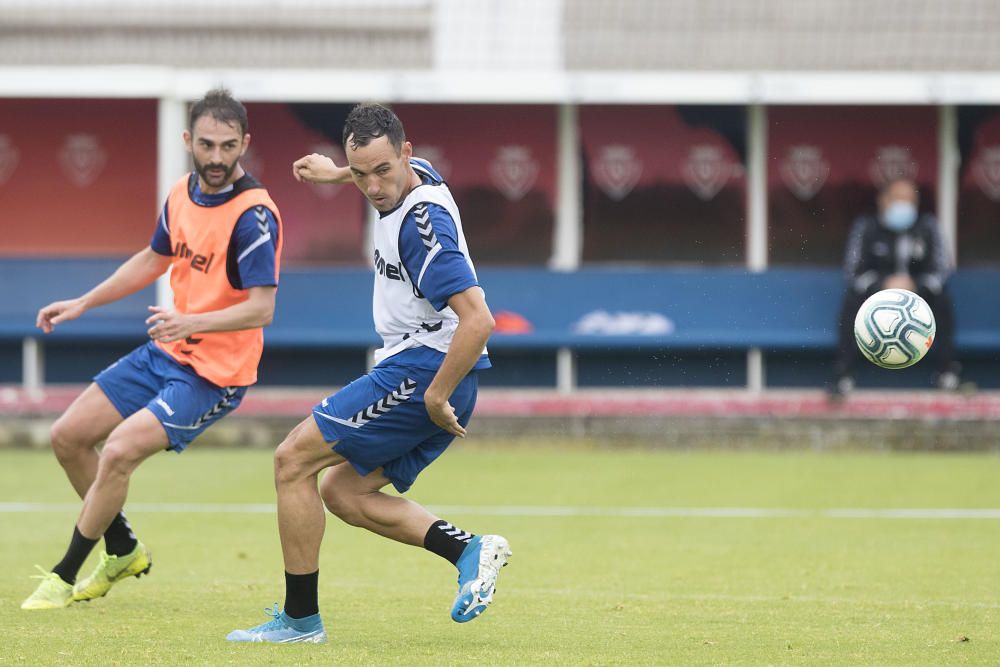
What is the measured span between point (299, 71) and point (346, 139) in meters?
10.7

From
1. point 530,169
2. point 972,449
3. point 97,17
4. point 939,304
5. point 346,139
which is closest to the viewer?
point 346,139

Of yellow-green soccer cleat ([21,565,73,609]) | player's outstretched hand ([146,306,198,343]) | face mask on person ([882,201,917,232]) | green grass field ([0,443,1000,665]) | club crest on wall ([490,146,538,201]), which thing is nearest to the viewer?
green grass field ([0,443,1000,665])

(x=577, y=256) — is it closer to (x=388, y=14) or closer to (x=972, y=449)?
(x=388, y=14)

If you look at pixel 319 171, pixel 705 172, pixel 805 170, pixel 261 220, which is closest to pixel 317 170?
pixel 319 171

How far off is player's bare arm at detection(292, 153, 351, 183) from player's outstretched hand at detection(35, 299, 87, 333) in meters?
1.35

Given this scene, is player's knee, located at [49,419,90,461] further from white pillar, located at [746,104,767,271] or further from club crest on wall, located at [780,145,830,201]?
club crest on wall, located at [780,145,830,201]

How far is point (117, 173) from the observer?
62.8ft

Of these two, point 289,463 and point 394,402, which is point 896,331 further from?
point 289,463

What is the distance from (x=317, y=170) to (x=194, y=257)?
2.76 ft

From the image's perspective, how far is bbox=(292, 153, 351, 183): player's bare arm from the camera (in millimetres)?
7164

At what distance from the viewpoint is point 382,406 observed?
6.56 metres

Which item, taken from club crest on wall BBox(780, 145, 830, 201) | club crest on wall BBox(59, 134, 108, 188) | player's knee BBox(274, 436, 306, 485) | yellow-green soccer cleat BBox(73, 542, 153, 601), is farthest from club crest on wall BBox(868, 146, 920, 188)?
player's knee BBox(274, 436, 306, 485)

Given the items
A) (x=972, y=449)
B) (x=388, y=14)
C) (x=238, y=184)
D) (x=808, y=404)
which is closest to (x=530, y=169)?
(x=388, y=14)

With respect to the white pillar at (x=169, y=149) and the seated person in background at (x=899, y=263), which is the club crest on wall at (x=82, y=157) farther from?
the seated person in background at (x=899, y=263)
